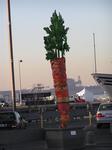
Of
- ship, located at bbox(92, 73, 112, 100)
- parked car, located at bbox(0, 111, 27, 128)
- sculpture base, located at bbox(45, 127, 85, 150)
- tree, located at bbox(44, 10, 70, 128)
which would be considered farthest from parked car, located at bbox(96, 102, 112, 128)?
sculpture base, located at bbox(45, 127, 85, 150)

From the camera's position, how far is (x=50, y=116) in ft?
156

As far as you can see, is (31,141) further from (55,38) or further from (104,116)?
(104,116)

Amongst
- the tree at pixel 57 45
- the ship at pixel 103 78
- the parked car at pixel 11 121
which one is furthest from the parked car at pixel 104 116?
the tree at pixel 57 45

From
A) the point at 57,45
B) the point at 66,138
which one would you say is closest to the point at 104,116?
the point at 57,45

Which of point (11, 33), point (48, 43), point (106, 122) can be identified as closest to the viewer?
point (48, 43)

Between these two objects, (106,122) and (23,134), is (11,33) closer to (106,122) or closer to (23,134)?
(106,122)

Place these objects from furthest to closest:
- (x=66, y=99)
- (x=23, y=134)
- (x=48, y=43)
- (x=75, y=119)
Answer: (x=75, y=119)
(x=23, y=134)
(x=48, y=43)
(x=66, y=99)

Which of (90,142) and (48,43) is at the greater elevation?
(48,43)

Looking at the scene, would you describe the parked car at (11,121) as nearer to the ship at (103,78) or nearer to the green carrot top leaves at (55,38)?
the ship at (103,78)

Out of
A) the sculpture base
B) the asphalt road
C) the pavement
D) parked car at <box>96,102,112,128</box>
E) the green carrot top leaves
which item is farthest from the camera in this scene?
parked car at <box>96,102,112,128</box>

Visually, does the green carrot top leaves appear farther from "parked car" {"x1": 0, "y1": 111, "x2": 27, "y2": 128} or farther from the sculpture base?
"parked car" {"x1": 0, "y1": 111, "x2": 27, "y2": 128}

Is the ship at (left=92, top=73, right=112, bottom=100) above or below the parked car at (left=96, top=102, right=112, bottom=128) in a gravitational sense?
above

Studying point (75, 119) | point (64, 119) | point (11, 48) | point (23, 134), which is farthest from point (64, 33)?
point (75, 119)

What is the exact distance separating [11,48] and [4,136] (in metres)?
13.1
